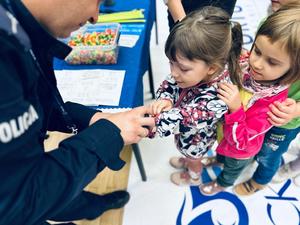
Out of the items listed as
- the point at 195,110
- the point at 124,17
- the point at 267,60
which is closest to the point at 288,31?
the point at 267,60

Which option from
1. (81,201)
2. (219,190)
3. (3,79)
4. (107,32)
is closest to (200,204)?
(219,190)

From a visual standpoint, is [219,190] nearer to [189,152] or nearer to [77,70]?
[189,152]

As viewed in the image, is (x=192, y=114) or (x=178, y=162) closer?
(x=192, y=114)

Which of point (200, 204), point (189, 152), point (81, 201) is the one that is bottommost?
point (200, 204)

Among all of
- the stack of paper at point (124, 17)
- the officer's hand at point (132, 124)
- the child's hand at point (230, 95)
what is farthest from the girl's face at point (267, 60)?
the stack of paper at point (124, 17)

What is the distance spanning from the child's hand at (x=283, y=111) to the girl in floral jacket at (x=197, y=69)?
0.61ft

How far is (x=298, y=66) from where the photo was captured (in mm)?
1002

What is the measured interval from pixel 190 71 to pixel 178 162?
94cm

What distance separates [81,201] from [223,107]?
851 millimetres

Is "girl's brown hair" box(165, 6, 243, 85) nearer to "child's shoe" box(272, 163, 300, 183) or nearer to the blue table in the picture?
the blue table

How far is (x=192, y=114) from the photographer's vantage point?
106 cm

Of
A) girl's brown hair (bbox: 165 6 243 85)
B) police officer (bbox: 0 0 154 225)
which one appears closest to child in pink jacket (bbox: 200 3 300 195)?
girl's brown hair (bbox: 165 6 243 85)

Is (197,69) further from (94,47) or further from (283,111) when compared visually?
(94,47)

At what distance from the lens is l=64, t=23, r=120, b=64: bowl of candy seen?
4.65 ft
